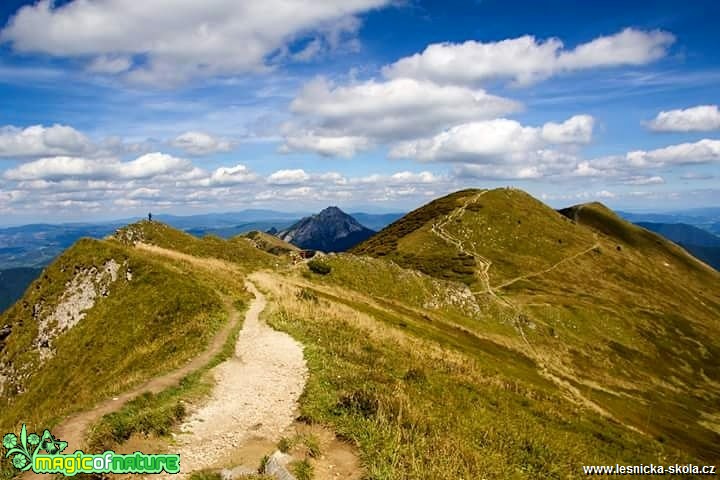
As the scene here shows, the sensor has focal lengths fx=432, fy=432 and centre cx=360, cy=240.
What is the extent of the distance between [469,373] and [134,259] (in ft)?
125

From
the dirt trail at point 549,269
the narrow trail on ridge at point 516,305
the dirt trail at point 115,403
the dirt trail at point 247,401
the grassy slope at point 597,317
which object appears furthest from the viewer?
the dirt trail at point 549,269

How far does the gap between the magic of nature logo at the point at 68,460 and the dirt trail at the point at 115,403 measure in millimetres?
377

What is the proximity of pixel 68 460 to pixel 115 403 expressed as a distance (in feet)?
15.2

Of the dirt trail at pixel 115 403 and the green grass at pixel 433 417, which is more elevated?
the dirt trail at pixel 115 403

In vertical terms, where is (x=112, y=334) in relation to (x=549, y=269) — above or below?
above

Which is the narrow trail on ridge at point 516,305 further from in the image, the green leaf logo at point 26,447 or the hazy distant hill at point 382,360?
the green leaf logo at point 26,447

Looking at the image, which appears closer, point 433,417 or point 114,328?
point 433,417

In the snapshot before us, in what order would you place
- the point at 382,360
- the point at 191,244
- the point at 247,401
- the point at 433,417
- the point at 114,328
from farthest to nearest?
the point at 191,244, the point at 114,328, the point at 382,360, the point at 247,401, the point at 433,417

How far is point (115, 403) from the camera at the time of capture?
18.3 meters

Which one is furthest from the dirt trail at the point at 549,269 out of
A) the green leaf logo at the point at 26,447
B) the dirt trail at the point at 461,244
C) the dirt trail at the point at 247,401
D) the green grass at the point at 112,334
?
the green leaf logo at the point at 26,447

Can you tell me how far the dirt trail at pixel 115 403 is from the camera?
50.1ft

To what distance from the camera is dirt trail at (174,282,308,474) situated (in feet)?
52.3

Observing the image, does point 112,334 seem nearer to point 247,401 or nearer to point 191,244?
point 247,401

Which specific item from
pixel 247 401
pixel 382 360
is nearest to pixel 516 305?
pixel 382 360
